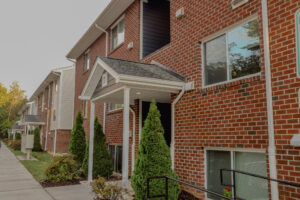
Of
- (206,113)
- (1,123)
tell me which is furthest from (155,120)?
(1,123)

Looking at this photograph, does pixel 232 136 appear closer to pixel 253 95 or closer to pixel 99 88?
pixel 253 95

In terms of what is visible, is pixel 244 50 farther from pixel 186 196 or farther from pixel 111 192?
pixel 111 192

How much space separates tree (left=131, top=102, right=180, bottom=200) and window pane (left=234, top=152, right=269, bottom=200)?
4.67ft

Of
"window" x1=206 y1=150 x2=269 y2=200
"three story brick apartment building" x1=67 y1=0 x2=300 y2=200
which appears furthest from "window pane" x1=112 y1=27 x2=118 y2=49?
"window" x1=206 y1=150 x2=269 y2=200

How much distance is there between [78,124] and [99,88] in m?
4.65

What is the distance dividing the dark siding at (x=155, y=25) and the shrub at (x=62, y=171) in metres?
4.93

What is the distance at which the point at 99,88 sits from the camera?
8.95 metres

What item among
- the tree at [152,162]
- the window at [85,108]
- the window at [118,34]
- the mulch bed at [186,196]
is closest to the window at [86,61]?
the window at [85,108]

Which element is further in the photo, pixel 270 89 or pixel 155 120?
pixel 155 120

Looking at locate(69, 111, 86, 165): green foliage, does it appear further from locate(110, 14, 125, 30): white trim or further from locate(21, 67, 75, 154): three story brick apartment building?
locate(21, 67, 75, 154): three story brick apartment building

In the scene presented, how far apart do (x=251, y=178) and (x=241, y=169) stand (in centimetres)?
28

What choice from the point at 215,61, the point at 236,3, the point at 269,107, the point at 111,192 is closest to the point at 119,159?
the point at 111,192

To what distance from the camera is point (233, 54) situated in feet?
19.4

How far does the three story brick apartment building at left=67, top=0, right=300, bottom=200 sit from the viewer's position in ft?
14.8
